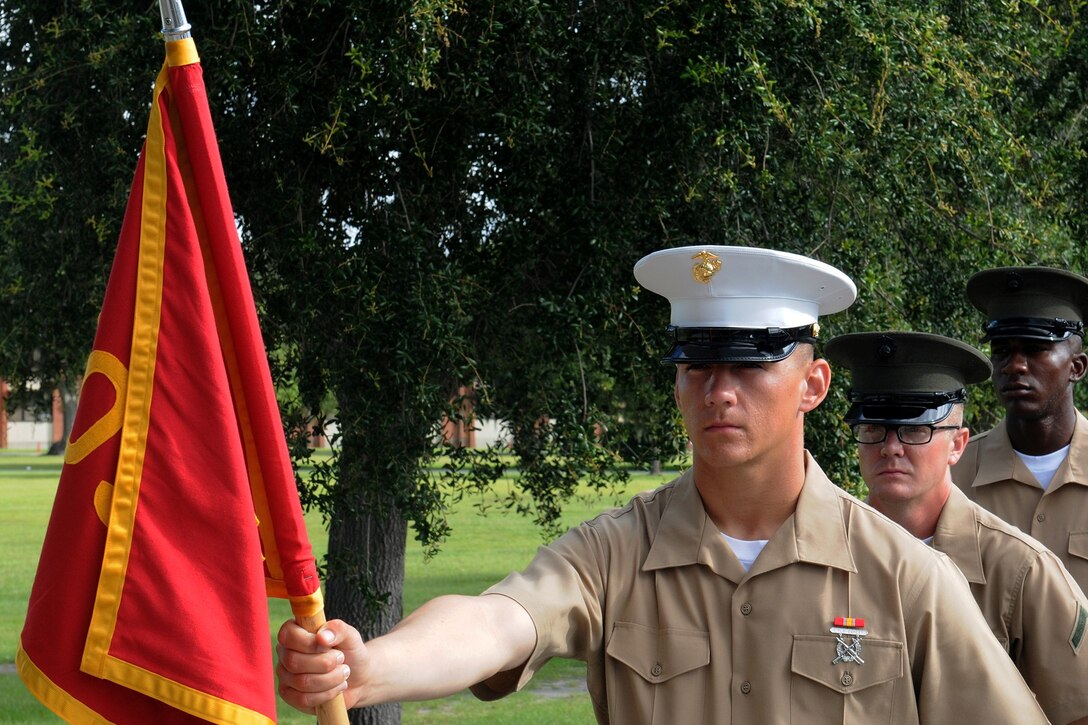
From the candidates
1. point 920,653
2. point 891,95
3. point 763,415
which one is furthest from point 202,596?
point 891,95

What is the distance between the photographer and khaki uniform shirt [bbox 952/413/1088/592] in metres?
5.02

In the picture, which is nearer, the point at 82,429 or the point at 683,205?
the point at 82,429

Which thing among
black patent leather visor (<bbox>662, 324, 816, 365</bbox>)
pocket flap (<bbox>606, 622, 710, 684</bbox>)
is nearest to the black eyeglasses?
black patent leather visor (<bbox>662, 324, 816, 365</bbox>)

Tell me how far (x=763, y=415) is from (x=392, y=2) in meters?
3.49

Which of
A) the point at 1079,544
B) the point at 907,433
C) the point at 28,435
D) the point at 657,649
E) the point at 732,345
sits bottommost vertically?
the point at 28,435

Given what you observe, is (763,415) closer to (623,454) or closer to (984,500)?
(984,500)

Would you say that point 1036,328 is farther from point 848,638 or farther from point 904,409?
point 848,638

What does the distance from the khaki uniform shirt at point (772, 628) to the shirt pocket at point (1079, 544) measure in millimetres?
2254

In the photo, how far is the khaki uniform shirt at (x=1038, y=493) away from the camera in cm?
502

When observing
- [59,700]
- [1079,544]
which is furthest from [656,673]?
[1079,544]

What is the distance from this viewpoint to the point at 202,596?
7.86 ft

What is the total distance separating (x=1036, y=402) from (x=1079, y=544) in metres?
0.59

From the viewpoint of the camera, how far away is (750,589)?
9.68 feet

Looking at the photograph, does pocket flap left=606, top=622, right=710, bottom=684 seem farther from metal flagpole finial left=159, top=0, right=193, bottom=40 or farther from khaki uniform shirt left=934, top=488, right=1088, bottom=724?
metal flagpole finial left=159, top=0, right=193, bottom=40
